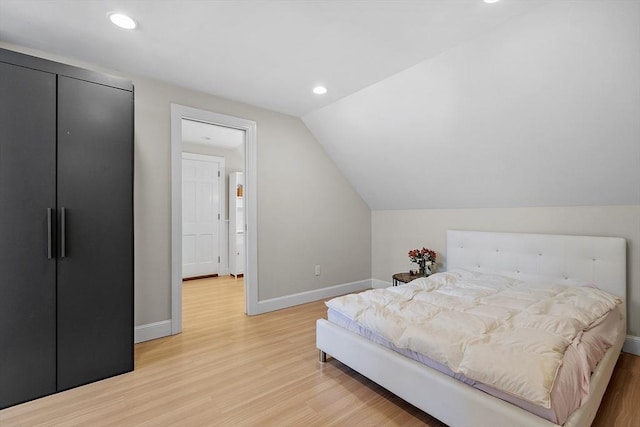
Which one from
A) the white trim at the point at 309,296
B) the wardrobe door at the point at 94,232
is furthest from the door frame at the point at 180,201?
the wardrobe door at the point at 94,232

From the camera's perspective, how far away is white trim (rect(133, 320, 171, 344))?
2795mm

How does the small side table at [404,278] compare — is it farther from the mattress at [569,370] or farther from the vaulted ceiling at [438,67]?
the mattress at [569,370]

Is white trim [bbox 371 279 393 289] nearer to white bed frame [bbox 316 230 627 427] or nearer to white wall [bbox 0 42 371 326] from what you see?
white wall [bbox 0 42 371 326]

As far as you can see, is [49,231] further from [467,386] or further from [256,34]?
[467,386]

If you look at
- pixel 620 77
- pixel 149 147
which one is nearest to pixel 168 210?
pixel 149 147

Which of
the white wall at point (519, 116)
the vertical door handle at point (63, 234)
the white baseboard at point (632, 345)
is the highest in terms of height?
the white wall at point (519, 116)

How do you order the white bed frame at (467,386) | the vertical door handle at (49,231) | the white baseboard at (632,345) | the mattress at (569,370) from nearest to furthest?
the mattress at (569,370), the white bed frame at (467,386), the vertical door handle at (49,231), the white baseboard at (632,345)

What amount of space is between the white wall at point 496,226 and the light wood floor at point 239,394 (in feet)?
Answer: 2.89

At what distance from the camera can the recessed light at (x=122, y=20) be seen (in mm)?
1964

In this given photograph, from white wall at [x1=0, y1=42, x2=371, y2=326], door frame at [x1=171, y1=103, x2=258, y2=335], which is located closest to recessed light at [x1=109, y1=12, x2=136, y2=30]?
white wall at [x1=0, y1=42, x2=371, y2=326]

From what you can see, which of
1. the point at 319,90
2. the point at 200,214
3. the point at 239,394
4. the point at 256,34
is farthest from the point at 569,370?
the point at 200,214

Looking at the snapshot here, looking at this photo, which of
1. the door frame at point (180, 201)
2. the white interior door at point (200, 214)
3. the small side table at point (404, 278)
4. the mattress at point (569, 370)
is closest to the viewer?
the mattress at point (569, 370)

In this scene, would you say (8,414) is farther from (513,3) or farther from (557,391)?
(513,3)

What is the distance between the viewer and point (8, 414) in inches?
72.0
